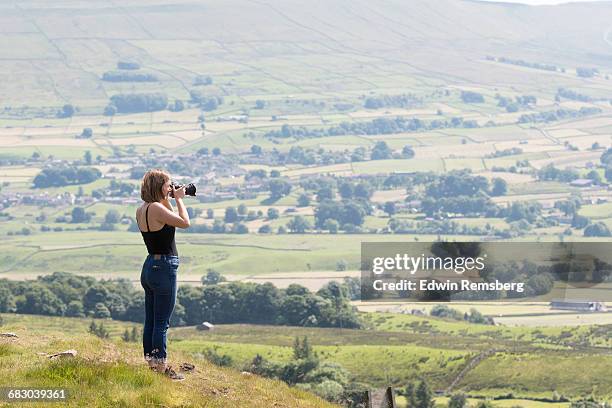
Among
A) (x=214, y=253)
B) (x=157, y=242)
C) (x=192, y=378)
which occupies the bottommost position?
(x=214, y=253)

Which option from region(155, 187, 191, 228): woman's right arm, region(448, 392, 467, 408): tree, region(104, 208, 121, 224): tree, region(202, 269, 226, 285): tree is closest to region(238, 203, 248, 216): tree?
region(104, 208, 121, 224): tree

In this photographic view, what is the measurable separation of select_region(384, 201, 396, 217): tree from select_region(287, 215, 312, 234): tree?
18344 mm

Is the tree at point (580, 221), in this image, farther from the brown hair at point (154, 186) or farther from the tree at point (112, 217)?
the brown hair at point (154, 186)

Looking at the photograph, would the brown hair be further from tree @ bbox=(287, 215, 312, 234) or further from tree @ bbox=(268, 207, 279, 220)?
tree @ bbox=(268, 207, 279, 220)

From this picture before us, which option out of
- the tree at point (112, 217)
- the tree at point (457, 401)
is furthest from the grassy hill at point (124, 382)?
the tree at point (112, 217)

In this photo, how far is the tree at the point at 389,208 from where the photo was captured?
190m

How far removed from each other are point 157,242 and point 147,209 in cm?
38

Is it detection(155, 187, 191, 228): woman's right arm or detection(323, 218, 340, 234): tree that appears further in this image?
detection(323, 218, 340, 234): tree

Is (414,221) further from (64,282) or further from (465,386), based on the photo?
(465,386)

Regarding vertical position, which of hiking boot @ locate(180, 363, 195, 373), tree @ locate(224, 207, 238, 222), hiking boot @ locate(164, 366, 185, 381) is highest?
hiking boot @ locate(164, 366, 185, 381)

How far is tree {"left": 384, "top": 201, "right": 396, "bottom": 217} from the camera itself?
7466 inches

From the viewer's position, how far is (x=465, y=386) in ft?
205

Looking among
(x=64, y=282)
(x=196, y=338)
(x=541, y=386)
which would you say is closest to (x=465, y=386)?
(x=541, y=386)

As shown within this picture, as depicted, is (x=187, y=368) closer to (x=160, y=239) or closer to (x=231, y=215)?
(x=160, y=239)
